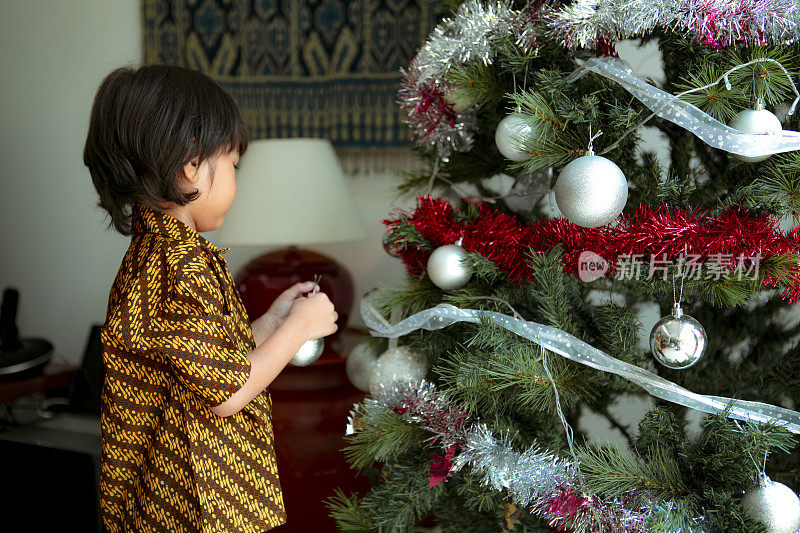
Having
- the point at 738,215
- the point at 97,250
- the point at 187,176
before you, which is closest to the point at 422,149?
the point at 187,176

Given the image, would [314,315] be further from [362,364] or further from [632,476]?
[632,476]

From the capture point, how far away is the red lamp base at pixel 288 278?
1343 mm

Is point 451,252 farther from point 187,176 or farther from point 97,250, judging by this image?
point 97,250

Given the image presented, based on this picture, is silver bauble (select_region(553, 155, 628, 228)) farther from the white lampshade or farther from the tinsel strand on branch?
the white lampshade

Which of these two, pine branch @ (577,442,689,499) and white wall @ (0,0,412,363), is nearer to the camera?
pine branch @ (577,442,689,499)

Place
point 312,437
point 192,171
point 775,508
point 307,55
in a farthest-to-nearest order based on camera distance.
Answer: point 307,55 → point 312,437 → point 192,171 → point 775,508

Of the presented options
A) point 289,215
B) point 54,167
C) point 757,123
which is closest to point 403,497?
point 757,123

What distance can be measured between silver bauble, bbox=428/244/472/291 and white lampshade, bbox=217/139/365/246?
0.60 metres

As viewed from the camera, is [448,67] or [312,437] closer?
[448,67]

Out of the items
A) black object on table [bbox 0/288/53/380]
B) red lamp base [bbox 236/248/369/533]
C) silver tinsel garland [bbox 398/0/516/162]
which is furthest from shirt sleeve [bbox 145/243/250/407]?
black object on table [bbox 0/288/53/380]

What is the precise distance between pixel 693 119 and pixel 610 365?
10.2 inches

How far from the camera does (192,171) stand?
0.81 metres

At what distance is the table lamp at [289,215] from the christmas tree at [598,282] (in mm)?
479

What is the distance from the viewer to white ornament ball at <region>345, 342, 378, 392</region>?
1.01 metres
